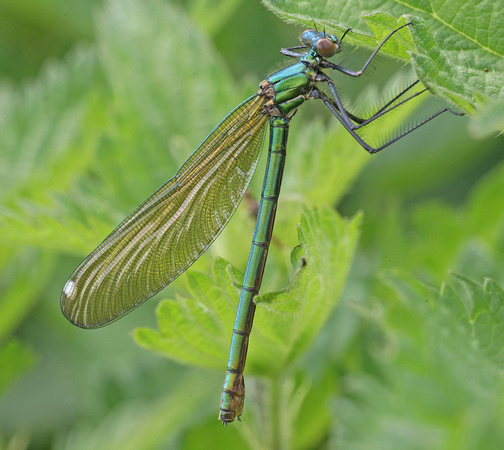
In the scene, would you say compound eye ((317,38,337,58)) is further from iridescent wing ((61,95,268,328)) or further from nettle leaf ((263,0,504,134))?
nettle leaf ((263,0,504,134))

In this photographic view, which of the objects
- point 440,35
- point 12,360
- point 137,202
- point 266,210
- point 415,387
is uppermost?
point 137,202

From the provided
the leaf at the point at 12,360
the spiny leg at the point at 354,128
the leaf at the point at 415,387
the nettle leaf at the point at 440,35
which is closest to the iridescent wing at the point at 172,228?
the spiny leg at the point at 354,128

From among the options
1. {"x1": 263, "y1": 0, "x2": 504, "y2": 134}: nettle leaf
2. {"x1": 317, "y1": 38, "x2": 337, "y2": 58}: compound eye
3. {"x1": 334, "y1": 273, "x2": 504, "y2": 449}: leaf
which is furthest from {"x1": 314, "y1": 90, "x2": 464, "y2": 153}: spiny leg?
{"x1": 263, "y1": 0, "x2": 504, "y2": 134}: nettle leaf

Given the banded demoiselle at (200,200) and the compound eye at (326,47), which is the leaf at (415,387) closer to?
the banded demoiselle at (200,200)

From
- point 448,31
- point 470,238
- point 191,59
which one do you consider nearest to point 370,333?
point 470,238

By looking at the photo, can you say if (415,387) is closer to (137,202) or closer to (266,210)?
(266,210)

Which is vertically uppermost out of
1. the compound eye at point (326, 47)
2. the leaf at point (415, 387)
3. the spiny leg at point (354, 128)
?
the compound eye at point (326, 47)

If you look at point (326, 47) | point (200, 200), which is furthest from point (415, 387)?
point (326, 47)
